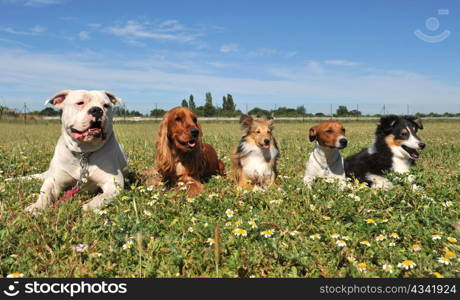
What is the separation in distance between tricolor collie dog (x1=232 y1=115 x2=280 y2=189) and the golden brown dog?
809 mm

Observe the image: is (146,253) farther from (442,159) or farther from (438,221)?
(442,159)

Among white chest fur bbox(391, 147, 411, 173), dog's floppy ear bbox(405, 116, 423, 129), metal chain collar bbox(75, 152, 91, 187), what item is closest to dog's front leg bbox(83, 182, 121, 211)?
metal chain collar bbox(75, 152, 91, 187)

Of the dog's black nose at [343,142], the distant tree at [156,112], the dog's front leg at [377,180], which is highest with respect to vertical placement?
the distant tree at [156,112]

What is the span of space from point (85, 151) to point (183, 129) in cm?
156

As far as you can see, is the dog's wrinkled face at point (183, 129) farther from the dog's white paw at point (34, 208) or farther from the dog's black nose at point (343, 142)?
the dog's black nose at point (343, 142)

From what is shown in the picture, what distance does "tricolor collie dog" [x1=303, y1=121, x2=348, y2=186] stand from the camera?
6422mm

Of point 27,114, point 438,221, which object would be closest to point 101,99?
point 438,221

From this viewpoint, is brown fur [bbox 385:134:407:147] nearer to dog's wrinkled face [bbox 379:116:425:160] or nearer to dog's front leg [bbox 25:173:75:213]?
dog's wrinkled face [bbox 379:116:425:160]

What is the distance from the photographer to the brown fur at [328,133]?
636cm

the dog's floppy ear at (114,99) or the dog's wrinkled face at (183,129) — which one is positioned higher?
the dog's floppy ear at (114,99)

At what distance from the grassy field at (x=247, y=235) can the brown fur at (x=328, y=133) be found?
131 centimetres

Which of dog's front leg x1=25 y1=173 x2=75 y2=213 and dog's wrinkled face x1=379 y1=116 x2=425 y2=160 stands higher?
dog's wrinkled face x1=379 y1=116 x2=425 y2=160
